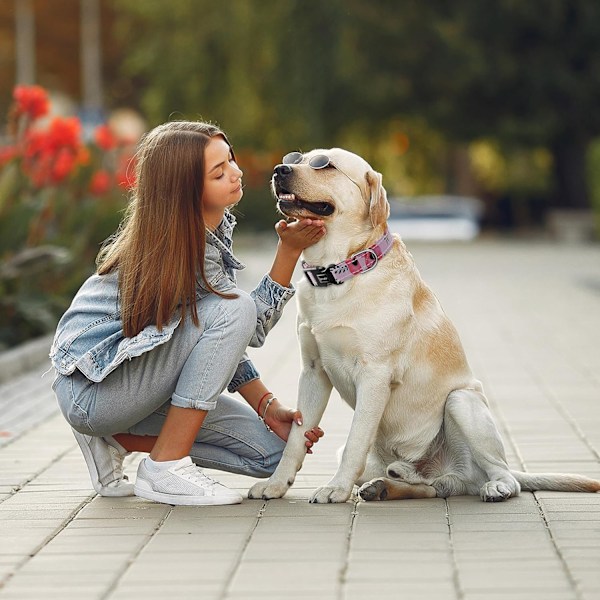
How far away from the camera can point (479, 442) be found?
16.8ft

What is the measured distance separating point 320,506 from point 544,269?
699 inches

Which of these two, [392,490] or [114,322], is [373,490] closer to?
[392,490]

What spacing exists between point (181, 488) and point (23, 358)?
5077 millimetres

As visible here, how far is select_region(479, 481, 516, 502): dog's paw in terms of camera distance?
507 cm

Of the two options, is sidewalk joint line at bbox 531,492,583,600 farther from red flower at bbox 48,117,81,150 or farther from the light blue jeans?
red flower at bbox 48,117,81,150

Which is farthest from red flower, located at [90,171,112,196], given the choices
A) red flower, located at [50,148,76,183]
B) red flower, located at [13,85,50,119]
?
red flower, located at [13,85,50,119]

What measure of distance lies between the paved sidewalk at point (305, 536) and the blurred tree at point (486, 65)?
77.0 feet

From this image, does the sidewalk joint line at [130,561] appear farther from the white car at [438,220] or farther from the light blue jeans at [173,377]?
the white car at [438,220]

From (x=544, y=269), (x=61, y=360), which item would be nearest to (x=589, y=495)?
(x=61, y=360)

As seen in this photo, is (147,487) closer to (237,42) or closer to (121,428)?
(121,428)

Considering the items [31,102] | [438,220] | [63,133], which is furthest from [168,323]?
[438,220]

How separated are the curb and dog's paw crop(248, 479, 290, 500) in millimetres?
4474

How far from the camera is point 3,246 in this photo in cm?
1080

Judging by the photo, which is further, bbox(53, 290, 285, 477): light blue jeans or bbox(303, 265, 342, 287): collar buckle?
bbox(303, 265, 342, 287): collar buckle
